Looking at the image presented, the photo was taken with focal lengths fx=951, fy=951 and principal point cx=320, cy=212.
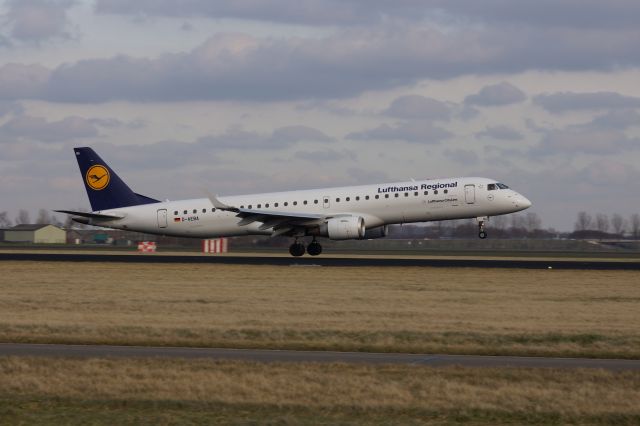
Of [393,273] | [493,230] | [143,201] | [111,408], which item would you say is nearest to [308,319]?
[111,408]

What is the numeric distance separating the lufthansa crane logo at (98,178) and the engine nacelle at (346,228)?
600 inches

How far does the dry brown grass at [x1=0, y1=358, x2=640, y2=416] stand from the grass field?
0.02 m

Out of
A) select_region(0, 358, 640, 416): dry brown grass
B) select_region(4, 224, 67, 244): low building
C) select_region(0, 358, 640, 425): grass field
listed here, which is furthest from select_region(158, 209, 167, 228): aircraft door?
select_region(4, 224, 67, 244): low building

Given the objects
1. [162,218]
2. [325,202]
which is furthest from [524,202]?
[162,218]

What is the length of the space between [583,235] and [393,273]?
8686 cm

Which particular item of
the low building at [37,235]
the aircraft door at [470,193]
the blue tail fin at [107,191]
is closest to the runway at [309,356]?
the aircraft door at [470,193]

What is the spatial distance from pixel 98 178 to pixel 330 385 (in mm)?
44421

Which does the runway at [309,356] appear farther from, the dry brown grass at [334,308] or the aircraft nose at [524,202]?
the aircraft nose at [524,202]

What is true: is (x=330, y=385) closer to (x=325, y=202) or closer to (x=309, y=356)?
(x=309, y=356)

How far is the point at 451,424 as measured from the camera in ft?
42.8

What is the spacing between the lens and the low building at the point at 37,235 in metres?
126

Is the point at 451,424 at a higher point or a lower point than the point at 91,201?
lower

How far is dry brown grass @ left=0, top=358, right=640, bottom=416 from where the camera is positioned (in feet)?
46.8

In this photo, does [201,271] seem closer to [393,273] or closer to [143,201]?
[393,273]
